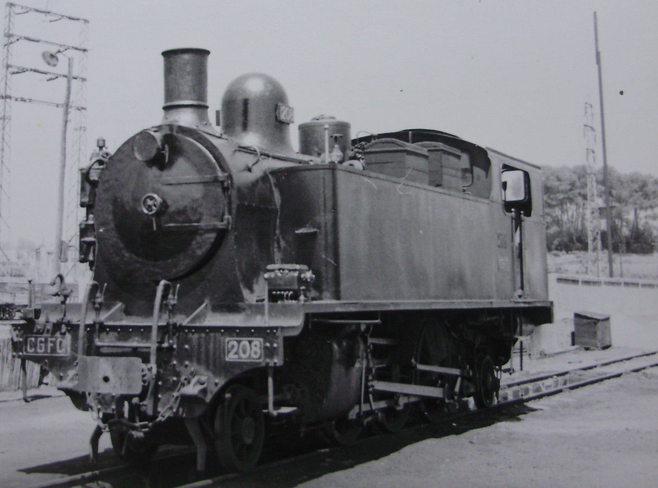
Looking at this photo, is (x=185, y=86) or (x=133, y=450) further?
(x=185, y=86)

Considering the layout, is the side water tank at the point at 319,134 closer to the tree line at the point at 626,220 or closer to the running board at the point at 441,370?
the running board at the point at 441,370

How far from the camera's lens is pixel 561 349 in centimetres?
2083

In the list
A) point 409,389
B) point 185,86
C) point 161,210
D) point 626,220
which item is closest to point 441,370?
point 409,389

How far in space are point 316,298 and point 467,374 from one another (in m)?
3.47

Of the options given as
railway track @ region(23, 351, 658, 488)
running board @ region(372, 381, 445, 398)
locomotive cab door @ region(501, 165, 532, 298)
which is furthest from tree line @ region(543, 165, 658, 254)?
running board @ region(372, 381, 445, 398)

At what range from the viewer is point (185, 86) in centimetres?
690

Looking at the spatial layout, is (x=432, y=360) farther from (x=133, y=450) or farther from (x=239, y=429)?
(x=133, y=450)

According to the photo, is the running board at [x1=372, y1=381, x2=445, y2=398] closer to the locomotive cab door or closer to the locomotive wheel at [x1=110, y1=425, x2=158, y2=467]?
the locomotive wheel at [x1=110, y1=425, x2=158, y2=467]

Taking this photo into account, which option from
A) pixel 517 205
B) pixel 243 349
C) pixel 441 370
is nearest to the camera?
pixel 243 349

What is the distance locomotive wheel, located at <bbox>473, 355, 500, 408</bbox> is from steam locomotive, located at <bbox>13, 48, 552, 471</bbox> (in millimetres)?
1942

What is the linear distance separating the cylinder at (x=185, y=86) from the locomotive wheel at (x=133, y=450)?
2755 mm

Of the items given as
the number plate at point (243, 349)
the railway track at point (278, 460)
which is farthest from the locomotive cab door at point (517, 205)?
the number plate at point (243, 349)

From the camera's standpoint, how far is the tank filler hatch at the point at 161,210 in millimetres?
6277

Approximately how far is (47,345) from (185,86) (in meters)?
2.51
